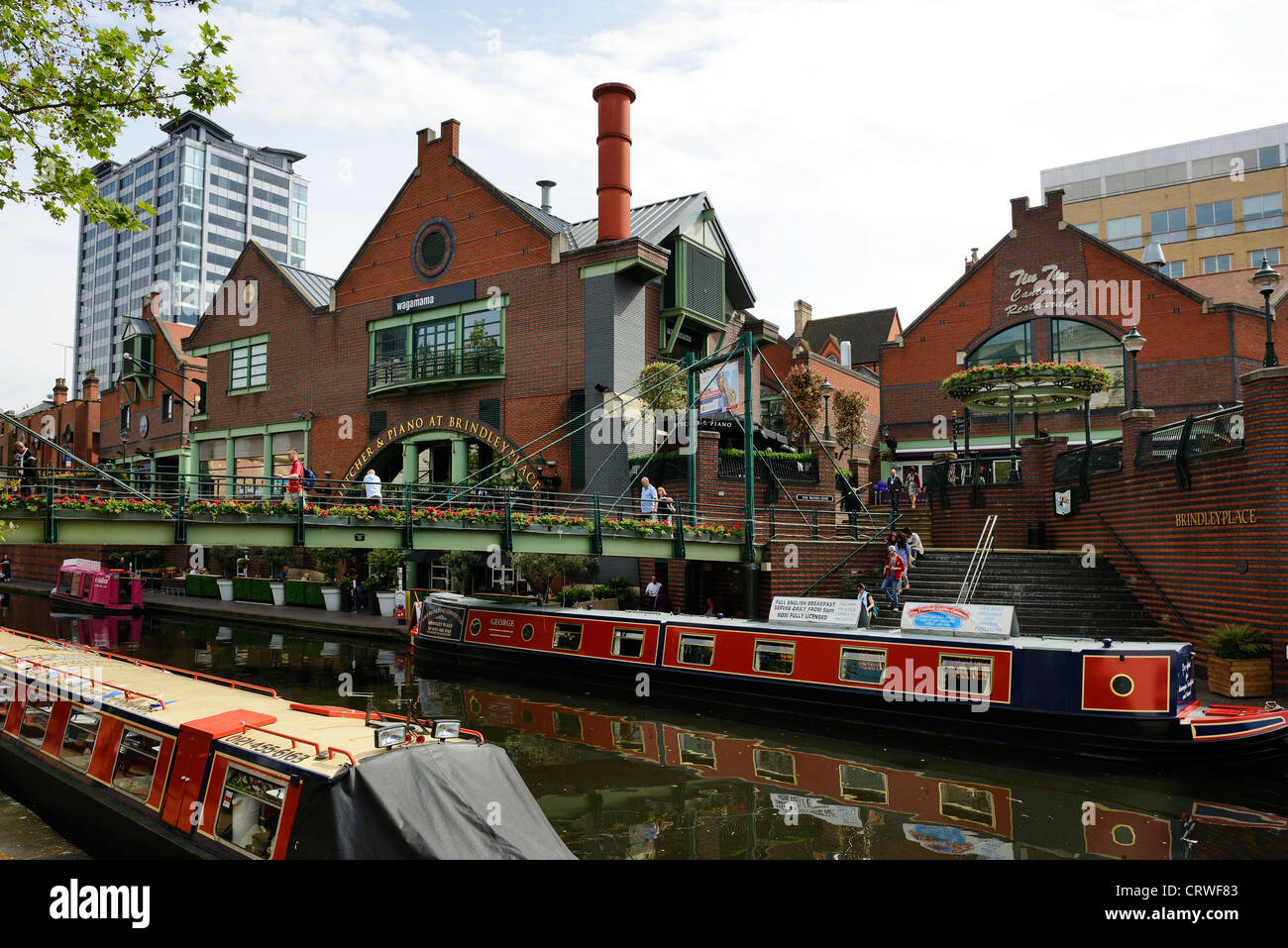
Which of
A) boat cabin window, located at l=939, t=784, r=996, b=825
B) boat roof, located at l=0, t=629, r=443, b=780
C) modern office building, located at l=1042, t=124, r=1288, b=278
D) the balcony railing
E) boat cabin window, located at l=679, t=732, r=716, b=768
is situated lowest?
boat cabin window, located at l=679, t=732, r=716, b=768

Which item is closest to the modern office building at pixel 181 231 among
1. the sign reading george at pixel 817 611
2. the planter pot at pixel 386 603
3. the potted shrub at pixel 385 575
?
the potted shrub at pixel 385 575

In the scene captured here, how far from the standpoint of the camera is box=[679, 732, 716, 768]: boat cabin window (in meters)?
13.2

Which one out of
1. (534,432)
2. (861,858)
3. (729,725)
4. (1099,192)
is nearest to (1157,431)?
(729,725)

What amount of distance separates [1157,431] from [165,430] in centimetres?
4496

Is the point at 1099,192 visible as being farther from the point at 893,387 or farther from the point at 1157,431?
the point at 1157,431

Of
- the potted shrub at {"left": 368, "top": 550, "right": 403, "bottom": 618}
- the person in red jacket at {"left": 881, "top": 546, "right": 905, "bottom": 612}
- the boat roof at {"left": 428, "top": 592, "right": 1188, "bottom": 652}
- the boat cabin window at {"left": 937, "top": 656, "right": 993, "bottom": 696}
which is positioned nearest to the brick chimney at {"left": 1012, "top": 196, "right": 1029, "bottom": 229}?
the person in red jacket at {"left": 881, "top": 546, "right": 905, "bottom": 612}

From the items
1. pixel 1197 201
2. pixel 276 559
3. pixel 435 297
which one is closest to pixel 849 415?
pixel 435 297

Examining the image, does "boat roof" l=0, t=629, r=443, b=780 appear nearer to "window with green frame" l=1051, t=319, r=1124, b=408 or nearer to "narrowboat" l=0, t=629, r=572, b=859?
"narrowboat" l=0, t=629, r=572, b=859

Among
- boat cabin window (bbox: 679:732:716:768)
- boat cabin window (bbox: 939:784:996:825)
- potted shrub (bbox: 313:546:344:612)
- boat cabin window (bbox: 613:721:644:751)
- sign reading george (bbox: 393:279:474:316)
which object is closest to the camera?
boat cabin window (bbox: 939:784:996:825)

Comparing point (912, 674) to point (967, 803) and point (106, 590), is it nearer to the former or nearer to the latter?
point (967, 803)

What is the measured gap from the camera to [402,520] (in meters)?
17.5

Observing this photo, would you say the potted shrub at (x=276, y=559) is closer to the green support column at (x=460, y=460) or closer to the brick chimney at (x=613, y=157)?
the green support column at (x=460, y=460)

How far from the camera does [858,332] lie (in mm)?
57312

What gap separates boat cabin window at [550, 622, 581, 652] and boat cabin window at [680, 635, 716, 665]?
268 centimetres
